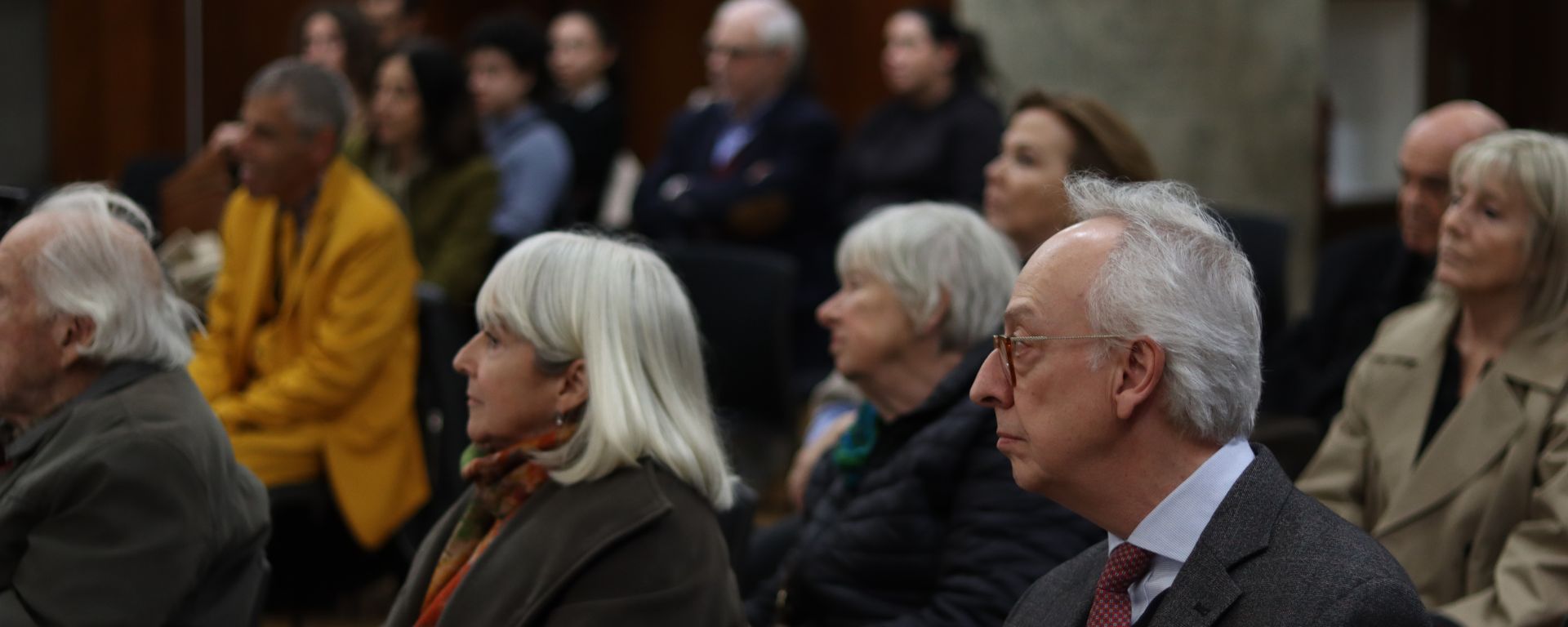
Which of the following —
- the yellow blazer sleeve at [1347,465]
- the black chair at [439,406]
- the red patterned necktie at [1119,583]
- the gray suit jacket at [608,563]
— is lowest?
the black chair at [439,406]

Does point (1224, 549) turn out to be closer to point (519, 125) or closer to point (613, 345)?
point (613, 345)

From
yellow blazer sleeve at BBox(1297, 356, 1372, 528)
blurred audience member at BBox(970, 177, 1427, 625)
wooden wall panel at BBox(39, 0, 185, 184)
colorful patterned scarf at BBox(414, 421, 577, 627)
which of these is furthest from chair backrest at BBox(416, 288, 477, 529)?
wooden wall panel at BBox(39, 0, 185, 184)

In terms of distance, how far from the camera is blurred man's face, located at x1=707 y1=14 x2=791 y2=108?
17.8ft

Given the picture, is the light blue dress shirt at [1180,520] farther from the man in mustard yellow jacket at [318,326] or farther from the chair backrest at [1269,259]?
the man in mustard yellow jacket at [318,326]

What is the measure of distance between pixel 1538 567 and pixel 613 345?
1.42 meters

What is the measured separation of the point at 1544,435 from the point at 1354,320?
133cm

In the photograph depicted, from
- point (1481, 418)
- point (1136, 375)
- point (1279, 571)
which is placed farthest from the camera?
point (1481, 418)

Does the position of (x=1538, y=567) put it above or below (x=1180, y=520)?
below

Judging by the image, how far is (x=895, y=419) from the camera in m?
2.65

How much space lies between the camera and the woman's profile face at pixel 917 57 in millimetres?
5254

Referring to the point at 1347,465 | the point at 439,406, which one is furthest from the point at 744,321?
the point at 1347,465

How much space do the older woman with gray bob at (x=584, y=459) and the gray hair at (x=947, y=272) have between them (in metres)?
A: 0.50

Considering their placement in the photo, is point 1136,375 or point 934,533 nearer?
point 1136,375

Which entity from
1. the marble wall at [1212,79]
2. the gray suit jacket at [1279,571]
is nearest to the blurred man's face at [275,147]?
the marble wall at [1212,79]
